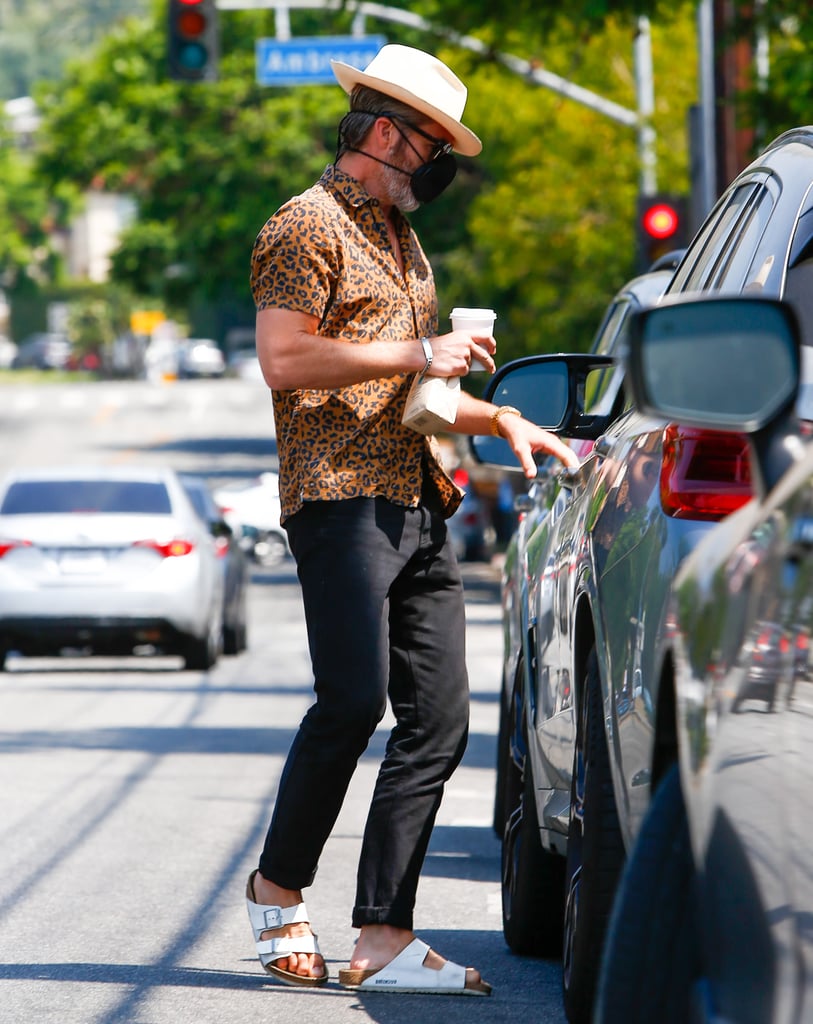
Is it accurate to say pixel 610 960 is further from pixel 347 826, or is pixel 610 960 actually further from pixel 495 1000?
pixel 347 826

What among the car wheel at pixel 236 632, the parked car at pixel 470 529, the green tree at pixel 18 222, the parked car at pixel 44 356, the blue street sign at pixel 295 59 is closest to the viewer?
the car wheel at pixel 236 632

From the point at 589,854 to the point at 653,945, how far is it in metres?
1.04

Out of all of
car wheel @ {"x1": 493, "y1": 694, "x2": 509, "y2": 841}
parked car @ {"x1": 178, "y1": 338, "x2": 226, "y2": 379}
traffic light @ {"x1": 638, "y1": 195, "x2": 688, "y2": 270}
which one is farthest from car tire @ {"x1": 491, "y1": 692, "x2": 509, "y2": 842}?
parked car @ {"x1": 178, "y1": 338, "x2": 226, "y2": 379}

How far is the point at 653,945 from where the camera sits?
2904mm

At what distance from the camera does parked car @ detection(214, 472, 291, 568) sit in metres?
36.8

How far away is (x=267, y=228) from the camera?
15.5 ft

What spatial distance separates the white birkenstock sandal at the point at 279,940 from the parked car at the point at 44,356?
370 feet

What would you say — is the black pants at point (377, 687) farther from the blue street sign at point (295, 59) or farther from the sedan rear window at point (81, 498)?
the blue street sign at point (295, 59)

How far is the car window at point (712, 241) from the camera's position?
4.12 metres

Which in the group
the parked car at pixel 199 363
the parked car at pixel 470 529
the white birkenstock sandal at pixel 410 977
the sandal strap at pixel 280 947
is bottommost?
the parked car at pixel 199 363

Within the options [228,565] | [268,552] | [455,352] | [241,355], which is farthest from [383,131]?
[241,355]

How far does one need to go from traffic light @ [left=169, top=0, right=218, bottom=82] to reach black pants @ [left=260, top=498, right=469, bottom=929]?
14.0 meters

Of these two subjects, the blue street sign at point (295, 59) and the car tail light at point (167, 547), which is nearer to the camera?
the car tail light at point (167, 547)

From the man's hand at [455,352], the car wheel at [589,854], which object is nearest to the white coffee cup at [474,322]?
the man's hand at [455,352]
